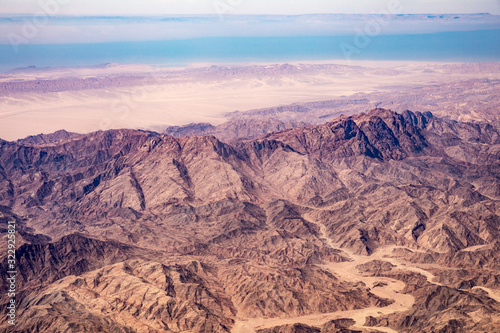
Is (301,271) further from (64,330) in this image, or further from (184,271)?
(64,330)

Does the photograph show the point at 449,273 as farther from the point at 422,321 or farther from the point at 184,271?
the point at 184,271

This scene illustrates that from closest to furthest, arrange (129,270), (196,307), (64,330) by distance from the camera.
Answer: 1. (64,330)
2. (196,307)
3. (129,270)

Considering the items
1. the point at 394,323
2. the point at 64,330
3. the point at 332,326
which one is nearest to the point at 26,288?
the point at 64,330

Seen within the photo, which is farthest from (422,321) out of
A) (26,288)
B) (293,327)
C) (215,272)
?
(26,288)

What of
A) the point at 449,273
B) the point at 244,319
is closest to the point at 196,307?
the point at 244,319

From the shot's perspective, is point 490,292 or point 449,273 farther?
point 449,273

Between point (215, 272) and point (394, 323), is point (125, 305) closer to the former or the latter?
point (215, 272)

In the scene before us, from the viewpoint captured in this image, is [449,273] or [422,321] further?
[449,273]

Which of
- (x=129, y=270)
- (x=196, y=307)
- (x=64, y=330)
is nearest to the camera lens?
(x=64, y=330)
